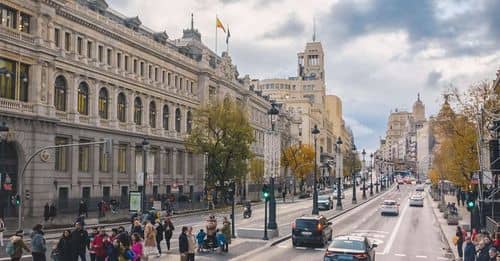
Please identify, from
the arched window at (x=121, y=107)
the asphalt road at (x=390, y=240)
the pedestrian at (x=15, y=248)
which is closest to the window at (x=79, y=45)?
the arched window at (x=121, y=107)

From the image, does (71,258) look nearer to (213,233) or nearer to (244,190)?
(213,233)

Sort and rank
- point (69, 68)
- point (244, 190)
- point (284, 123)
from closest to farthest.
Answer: point (69, 68)
point (244, 190)
point (284, 123)

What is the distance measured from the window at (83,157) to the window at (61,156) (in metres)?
2.28

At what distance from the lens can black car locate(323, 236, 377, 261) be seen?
73.8ft

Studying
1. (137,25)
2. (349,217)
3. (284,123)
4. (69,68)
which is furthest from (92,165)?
(284,123)

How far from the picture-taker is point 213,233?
2978 cm

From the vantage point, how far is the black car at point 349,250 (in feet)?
73.8

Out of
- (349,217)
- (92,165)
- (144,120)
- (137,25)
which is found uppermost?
(137,25)

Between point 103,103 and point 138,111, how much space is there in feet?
25.7

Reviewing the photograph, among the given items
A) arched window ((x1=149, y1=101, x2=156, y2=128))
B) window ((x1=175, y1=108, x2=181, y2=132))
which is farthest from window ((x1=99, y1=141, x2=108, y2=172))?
window ((x1=175, y1=108, x2=181, y2=132))

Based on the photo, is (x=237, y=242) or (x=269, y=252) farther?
(x=237, y=242)

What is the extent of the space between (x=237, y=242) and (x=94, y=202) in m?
28.4

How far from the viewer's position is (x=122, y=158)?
65.8m

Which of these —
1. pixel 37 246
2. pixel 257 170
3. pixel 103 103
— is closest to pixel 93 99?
pixel 103 103
